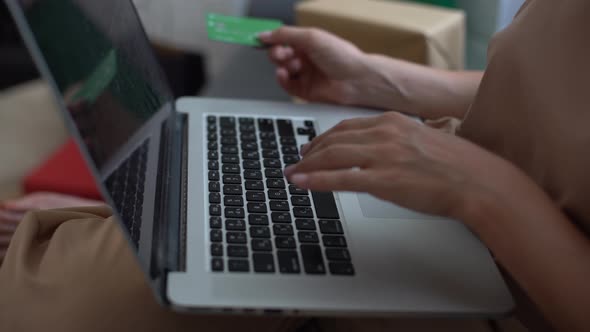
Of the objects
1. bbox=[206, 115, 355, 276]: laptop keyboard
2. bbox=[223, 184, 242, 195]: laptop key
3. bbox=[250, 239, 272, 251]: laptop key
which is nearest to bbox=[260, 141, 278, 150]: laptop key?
bbox=[206, 115, 355, 276]: laptop keyboard

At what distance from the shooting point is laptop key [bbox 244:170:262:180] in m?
0.71

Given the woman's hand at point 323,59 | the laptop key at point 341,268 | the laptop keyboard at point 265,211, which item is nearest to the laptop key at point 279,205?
the laptop keyboard at point 265,211

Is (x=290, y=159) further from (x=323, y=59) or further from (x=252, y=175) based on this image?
(x=323, y=59)

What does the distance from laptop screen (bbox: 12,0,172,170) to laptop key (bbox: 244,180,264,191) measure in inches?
5.4

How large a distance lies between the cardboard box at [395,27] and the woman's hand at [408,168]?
2.21 ft

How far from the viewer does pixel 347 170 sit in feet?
1.81

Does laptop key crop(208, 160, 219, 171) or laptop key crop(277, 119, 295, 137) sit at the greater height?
laptop key crop(208, 160, 219, 171)

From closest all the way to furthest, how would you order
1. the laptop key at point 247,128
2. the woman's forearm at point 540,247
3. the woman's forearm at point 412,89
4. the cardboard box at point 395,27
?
the woman's forearm at point 540,247, the laptop key at point 247,128, the woman's forearm at point 412,89, the cardboard box at point 395,27

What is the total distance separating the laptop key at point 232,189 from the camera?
2.23ft

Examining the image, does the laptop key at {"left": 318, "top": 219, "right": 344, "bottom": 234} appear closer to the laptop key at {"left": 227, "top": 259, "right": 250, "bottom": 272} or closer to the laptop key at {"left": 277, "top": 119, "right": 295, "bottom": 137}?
the laptop key at {"left": 227, "top": 259, "right": 250, "bottom": 272}

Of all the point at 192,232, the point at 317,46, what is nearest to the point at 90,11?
the point at 192,232

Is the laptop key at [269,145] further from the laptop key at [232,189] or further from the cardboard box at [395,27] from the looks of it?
the cardboard box at [395,27]

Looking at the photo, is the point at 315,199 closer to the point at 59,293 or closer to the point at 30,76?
the point at 59,293

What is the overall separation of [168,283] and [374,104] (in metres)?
0.50
